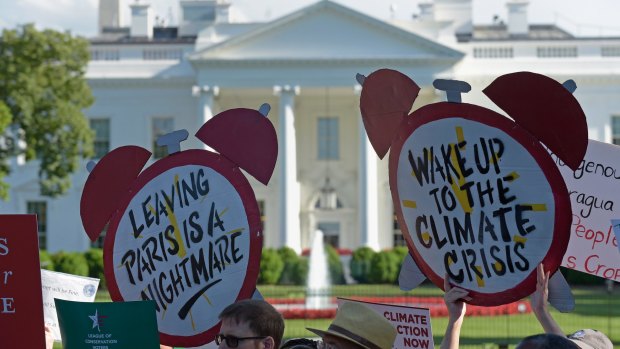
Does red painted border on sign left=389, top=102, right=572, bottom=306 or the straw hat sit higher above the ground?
red painted border on sign left=389, top=102, right=572, bottom=306

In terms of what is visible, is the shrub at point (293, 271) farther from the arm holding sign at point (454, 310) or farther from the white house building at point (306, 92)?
the arm holding sign at point (454, 310)

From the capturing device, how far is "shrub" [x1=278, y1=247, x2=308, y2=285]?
38.8m

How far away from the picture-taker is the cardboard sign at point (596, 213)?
5.86 m

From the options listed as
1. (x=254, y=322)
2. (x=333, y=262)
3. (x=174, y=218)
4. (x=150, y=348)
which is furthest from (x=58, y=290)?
(x=333, y=262)

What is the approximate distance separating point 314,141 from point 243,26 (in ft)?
16.7

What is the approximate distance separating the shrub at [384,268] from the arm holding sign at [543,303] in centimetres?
3394

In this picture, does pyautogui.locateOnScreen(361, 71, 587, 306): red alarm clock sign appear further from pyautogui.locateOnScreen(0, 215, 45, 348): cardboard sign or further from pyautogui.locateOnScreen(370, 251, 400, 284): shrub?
pyautogui.locateOnScreen(370, 251, 400, 284): shrub

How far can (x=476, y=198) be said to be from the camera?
5.26 meters

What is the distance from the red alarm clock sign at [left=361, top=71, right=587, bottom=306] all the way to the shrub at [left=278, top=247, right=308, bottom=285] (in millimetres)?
33041

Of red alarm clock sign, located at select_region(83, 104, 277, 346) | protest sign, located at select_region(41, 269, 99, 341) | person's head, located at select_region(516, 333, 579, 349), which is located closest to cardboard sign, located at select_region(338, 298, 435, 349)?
red alarm clock sign, located at select_region(83, 104, 277, 346)

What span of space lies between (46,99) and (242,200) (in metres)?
31.4

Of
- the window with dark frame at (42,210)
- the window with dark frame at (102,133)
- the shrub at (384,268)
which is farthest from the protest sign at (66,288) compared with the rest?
the window with dark frame at (42,210)

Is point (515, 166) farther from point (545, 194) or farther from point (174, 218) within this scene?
point (174, 218)

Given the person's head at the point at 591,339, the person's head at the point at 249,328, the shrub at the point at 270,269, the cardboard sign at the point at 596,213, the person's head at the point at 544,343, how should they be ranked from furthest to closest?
the shrub at the point at 270,269
the cardboard sign at the point at 596,213
the person's head at the point at 591,339
the person's head at the point at 249,328
the person's head at the point at 544,343
